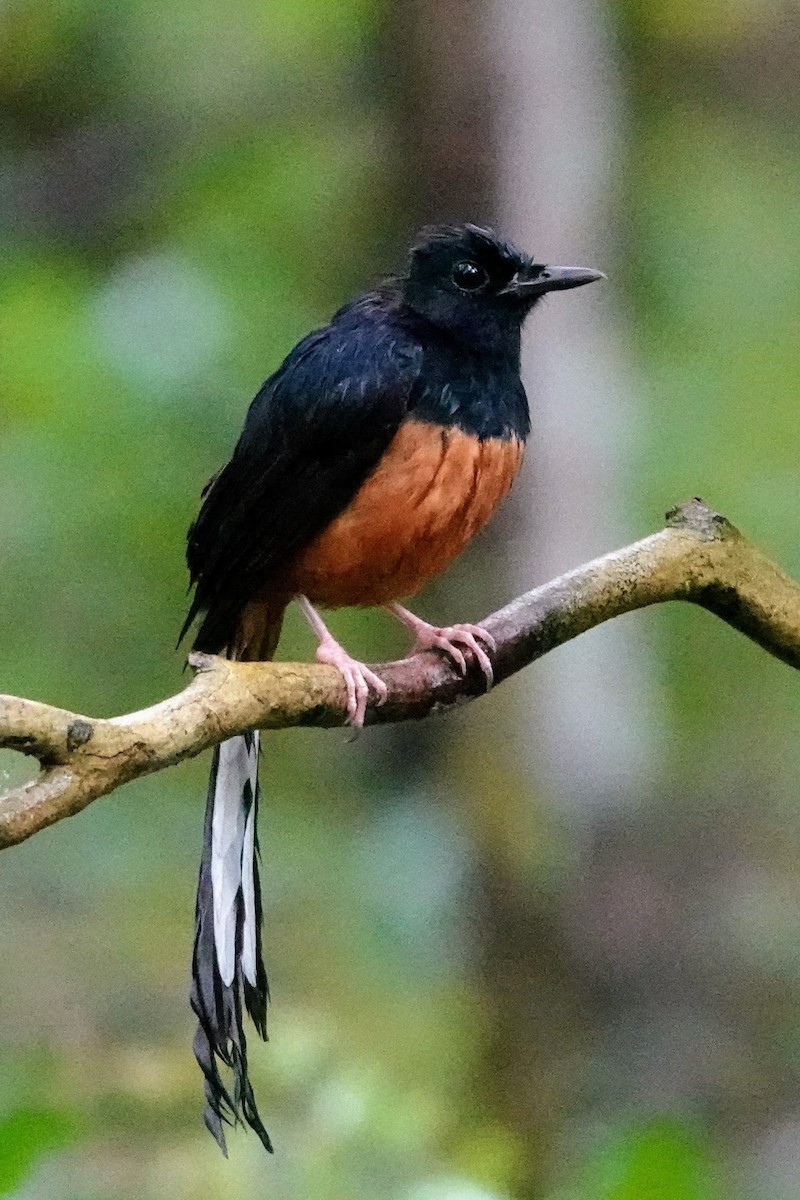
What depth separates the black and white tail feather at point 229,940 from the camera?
1732 mm

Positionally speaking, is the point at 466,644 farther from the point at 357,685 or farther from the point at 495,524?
the point at 495,524

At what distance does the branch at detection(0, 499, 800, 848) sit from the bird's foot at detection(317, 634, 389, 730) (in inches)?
0.8

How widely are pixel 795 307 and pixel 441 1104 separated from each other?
162cm

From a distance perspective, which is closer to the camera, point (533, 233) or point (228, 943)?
point (228, 943)

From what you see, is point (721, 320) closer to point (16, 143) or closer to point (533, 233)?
point (533, 233)

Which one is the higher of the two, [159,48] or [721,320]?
[159,48]

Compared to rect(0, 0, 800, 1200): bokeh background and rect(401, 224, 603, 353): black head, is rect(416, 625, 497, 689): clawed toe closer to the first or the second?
rect(401, 224, 603, 353): black head

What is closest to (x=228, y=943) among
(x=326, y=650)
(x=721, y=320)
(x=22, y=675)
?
(x=326, y=650)

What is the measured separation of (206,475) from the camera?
101 inches

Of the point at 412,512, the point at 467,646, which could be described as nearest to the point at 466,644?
the point at 467,646

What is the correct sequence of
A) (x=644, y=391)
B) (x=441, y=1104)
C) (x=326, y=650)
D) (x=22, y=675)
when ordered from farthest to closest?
(x=644, y=391), (x=22, y=675), (x=441, y=1104), (x=326, y=650)

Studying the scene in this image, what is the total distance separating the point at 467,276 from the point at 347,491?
0.38 metres

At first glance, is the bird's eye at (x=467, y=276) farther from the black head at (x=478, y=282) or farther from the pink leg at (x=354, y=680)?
the pink leg at (x=354, y=680)

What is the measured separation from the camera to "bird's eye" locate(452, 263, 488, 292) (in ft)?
6.24
